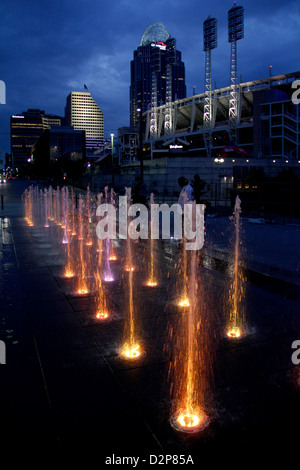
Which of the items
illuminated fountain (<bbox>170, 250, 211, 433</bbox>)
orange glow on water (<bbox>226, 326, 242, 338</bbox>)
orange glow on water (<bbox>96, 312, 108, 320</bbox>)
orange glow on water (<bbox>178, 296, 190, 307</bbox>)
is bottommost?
illuminated fountain (<bbox>170, 250, 211, 433</bbox>)

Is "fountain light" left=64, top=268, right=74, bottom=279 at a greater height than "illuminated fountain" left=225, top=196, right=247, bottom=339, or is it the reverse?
"fountain light" left=64, top=268, right=74, bottom=279

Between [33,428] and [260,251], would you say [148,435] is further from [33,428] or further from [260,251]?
[260,251]

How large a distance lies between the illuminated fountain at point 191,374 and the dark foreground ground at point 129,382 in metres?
0.09

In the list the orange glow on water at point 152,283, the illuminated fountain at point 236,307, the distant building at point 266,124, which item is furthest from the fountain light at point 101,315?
the distant building at point 266,124

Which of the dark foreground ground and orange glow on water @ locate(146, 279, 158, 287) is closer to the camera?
the dark foreground ground

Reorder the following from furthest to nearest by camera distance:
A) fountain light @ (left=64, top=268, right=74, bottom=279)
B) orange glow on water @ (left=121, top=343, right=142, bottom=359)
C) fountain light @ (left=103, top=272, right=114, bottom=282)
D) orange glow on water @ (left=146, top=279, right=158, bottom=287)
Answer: fountain light @ (left=64, top=268, right=74, bottom=279) < fountain light @ (left=103, top=272, right=114, bottom=282) < orange glow on water @ (left=146, top=279, right=158, bottom=287) < orange glow on water @ (left=121, top=343, right=142, bottom=359)

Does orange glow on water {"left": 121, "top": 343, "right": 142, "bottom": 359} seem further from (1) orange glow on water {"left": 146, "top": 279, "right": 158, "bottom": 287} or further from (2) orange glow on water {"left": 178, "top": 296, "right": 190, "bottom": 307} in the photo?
(1) orange glow on water {"left": 146, "top": 279, "right": 158, "bottom": 287}

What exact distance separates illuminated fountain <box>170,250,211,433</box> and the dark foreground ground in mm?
89

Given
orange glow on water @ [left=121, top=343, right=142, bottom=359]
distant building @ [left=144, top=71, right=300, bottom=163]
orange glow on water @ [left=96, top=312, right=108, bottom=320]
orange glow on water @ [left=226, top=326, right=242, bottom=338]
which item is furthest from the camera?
distant building @ [left=144, top=71, right=300, bottom=163]

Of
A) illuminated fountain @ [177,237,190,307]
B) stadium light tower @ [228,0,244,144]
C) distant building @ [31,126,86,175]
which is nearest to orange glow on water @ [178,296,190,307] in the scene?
illuminated fountain @ [177,237,190,307]

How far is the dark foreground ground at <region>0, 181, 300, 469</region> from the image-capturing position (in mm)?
2982

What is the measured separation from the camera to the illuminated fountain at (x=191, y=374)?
3.31m

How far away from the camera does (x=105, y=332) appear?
5.23m
